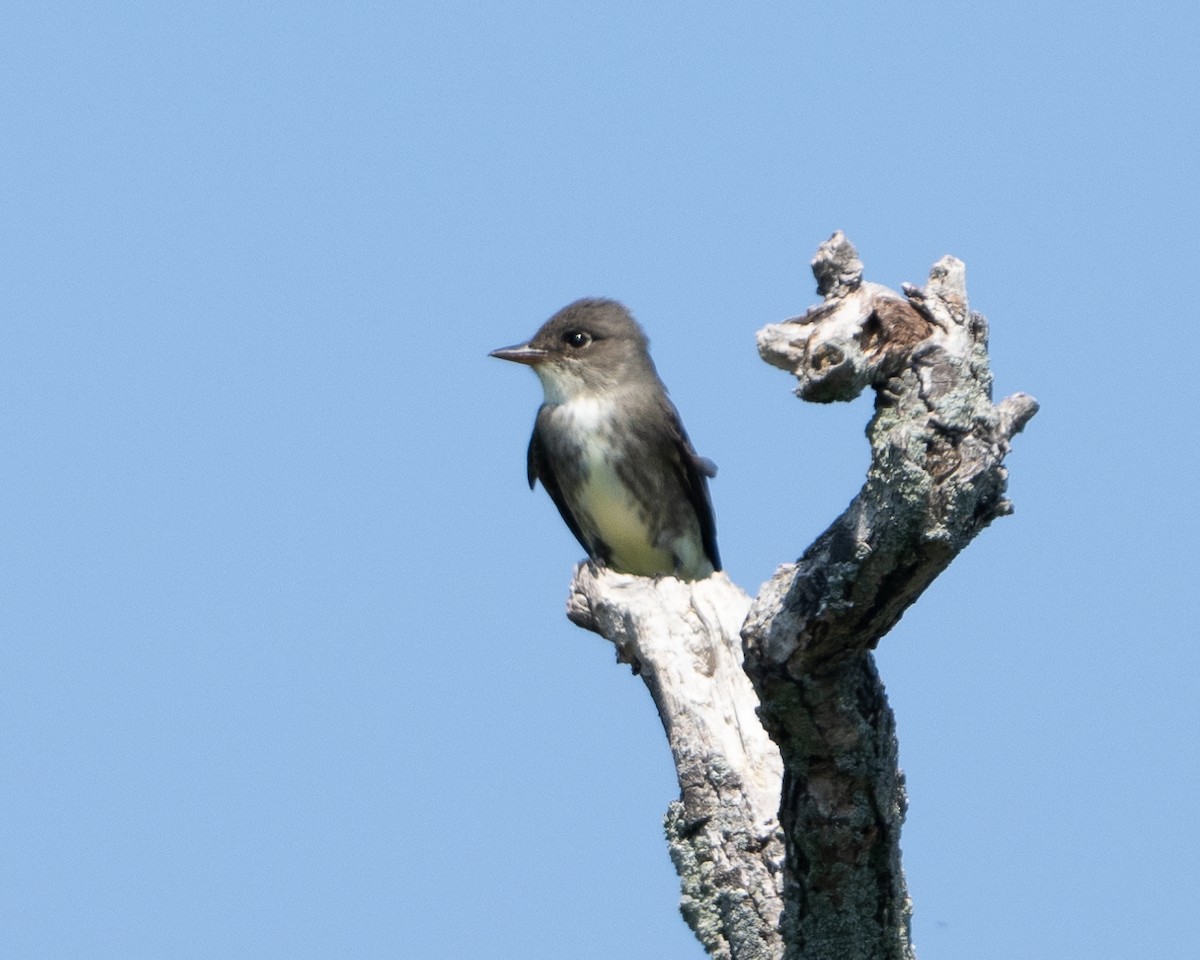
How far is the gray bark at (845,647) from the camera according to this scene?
13.9 ft

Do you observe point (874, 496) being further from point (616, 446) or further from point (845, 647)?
point (616, 446)

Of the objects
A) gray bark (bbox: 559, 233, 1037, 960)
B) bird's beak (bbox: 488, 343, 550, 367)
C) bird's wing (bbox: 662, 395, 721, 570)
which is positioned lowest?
gray bark (bbox: 559, 233, 1037, 960)

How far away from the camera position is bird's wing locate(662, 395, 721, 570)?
10133 mm

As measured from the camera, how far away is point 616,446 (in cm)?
1005

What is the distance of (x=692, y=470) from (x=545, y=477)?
920 mm

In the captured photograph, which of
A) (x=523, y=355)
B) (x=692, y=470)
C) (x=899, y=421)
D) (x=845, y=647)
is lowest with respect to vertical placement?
(x=845, y=647)

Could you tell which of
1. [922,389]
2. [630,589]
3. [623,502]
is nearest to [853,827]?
[922,389]

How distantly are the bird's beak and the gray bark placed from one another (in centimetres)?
407

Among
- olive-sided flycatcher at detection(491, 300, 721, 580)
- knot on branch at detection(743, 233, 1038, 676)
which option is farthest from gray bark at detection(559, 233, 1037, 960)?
olive-sided flycatcher at detection(491, 300, 721, 580)

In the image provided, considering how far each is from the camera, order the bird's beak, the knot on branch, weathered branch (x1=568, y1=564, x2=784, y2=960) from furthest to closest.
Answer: the bird's beak < weathered branch (x1=568, y1=564, x2=784, y2=960) < the knot on branch

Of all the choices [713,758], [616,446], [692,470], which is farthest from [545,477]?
[713,758]

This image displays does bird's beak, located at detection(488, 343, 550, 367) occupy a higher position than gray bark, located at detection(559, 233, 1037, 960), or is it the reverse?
bird's beak, located at detection(488, 343, 550, 367)

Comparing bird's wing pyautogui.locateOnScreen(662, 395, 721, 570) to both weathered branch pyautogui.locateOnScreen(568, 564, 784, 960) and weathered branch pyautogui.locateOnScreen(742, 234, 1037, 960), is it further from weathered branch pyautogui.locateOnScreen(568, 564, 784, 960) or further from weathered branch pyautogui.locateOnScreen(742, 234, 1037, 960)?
weathered branch pyautogui.locateOnScreen(742, 234, 1037, 960)

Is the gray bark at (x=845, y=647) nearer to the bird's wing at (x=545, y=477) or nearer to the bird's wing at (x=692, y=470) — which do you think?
the bird's wing at (x=692, y=470)
